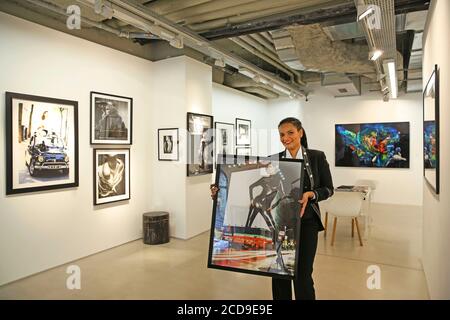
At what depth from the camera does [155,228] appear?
4613 mm

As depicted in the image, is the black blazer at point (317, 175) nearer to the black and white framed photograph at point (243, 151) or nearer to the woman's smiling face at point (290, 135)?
the woman's smiling face at point (290, 135)

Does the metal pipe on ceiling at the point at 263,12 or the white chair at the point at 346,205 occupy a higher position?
the metal pipe on ceiling at the point at 263,12

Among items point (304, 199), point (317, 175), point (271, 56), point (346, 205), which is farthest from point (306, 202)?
point (271, 56)

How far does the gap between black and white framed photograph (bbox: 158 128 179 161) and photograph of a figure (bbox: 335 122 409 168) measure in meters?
5.22

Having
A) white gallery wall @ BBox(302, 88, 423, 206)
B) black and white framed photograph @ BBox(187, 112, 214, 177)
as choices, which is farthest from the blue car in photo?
white gallery wall @ BBox(302, 88, 423, 206)

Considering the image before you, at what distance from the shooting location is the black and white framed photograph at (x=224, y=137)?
677cm

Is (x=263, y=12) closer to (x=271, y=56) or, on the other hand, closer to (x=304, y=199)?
(x=271, y=56)

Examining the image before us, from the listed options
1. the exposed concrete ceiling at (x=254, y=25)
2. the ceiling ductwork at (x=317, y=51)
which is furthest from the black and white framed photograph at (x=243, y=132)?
the ceiling ductwork at (x=317, y=51)

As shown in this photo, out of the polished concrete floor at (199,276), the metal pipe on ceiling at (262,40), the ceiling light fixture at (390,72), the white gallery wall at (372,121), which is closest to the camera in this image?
the polished concrete floor at (199,276)

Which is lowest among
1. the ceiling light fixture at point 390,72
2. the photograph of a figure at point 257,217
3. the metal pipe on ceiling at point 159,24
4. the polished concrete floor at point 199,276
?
the polished concrete floor at point 199,276

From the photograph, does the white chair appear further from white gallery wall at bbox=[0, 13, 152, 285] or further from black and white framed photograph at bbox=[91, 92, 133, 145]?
black and white framed photograph at bbox=[91, 92, 133, 145]

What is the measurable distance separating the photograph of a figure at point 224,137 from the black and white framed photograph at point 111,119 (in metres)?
2.43

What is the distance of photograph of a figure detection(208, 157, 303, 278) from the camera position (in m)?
2.02

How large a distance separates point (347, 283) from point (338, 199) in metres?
1.74
